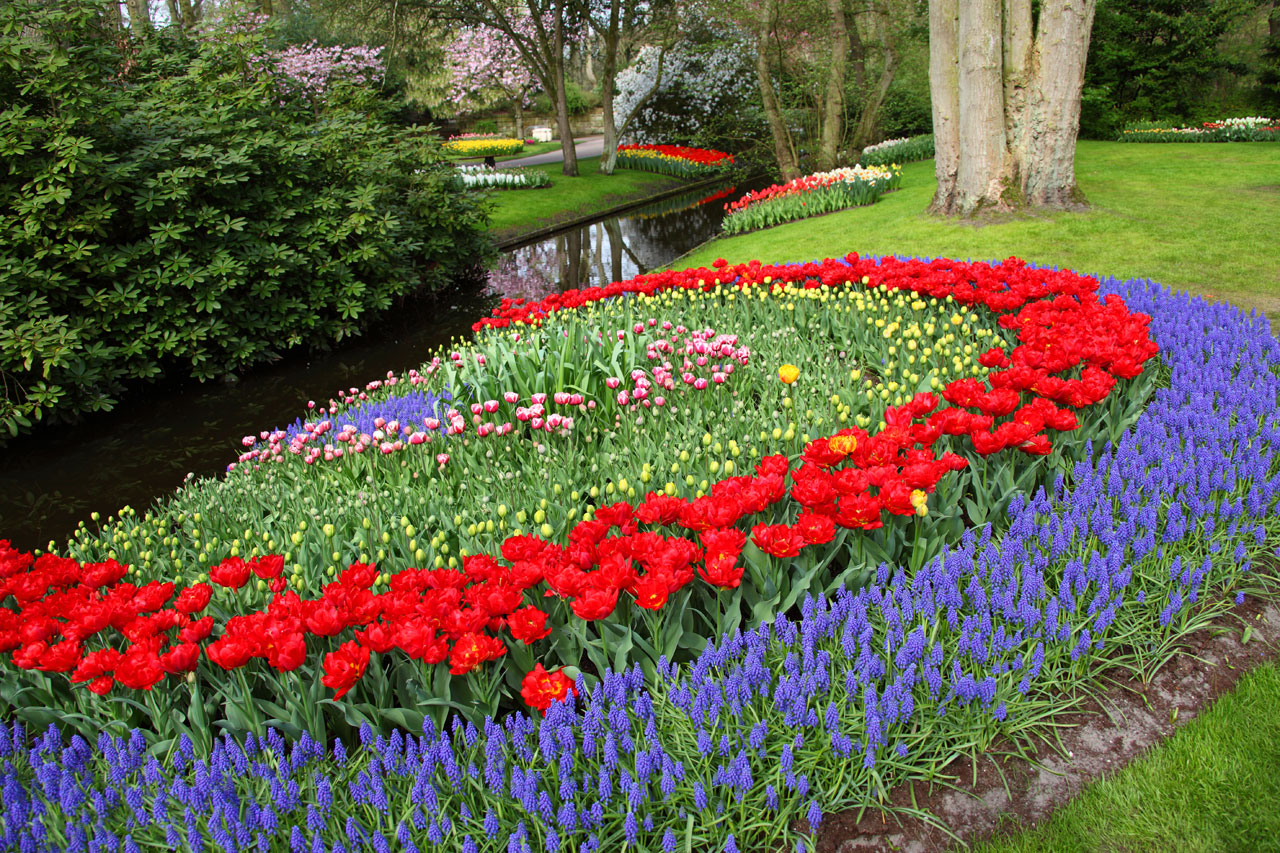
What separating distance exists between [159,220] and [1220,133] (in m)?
23.8

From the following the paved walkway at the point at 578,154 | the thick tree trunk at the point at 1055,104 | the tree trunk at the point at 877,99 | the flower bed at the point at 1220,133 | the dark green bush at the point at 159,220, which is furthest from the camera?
the paved walkway at the point at 578,154

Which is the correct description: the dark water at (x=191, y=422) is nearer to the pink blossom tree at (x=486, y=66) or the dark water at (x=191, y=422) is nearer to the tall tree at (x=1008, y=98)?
the tall tree at (x=1008, y=98)

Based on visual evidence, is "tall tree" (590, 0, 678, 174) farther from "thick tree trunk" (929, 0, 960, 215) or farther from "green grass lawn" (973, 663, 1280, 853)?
"green grass lawn" (973, 663, 1280, 853)

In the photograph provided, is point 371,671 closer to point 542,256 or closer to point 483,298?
point 483,298

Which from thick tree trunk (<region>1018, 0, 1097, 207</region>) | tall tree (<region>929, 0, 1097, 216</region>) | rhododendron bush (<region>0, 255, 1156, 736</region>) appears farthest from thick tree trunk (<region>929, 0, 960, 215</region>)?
rhododendron bush (<region>0, 255, 1156, 736</region>)

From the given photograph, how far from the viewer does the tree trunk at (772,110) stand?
18.4 metres

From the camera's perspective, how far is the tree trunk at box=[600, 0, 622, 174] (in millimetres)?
21969

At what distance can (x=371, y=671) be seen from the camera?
252 cm

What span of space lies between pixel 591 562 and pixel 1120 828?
1713 millimetres

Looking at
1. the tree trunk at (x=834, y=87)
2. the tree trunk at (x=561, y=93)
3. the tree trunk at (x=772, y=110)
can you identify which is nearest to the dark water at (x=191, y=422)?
the tree trunk at (x=772, y=110)

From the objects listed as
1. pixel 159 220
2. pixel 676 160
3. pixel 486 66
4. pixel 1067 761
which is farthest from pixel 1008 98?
pixel 486 66

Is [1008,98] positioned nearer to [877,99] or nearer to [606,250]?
[606,250]

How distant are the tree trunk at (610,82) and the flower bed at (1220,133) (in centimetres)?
1448

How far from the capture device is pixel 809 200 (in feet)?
46.7
